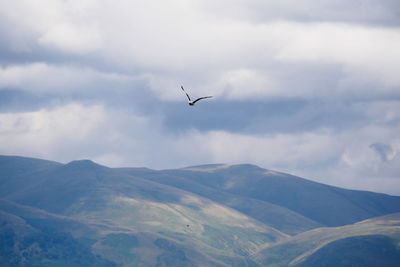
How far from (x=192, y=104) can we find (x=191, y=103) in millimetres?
318

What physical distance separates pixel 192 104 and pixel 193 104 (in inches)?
14.8

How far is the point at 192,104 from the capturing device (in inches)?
4700

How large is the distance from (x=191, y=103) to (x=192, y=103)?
0.43m

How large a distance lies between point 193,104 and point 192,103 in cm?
85

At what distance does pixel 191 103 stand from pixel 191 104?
28cm

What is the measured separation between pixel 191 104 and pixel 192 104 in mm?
221

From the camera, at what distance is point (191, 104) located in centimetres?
11944

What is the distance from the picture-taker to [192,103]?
4680 inches

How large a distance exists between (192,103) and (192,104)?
53 centimetres

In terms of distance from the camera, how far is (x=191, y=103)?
119250 millimetres

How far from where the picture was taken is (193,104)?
11969 centimetres
